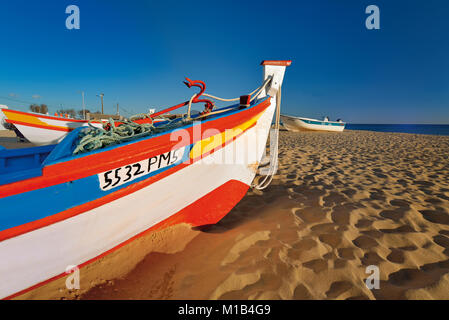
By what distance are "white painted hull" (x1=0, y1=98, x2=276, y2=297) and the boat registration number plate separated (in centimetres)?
13

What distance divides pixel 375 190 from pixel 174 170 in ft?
10.1

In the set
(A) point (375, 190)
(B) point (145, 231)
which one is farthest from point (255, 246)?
(A) point (375, 190)

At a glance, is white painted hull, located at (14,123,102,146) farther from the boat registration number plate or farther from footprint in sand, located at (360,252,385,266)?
footprint in sand, located at (360,252,385,266)

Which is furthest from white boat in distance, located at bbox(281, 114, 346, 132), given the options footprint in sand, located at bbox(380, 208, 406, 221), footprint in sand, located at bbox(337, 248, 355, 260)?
footprint in sand, located at bbox(337, 248, 355, 260)

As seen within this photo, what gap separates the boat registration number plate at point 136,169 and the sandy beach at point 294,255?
693mm

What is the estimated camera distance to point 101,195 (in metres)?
1.35

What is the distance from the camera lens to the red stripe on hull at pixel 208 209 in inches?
73.6

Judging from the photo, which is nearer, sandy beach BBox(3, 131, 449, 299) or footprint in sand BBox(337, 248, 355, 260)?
sandy beach BBox(3, 131, 449, 299)

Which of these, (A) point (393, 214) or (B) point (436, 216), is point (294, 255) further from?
(B) point (436, 216)

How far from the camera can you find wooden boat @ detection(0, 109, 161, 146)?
6758 millimetres

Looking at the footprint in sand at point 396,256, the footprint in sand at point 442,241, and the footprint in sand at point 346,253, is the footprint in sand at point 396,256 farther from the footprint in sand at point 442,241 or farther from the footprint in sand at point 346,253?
the footprint in sand at point 442,241

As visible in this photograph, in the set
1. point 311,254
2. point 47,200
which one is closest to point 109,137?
point 47,200

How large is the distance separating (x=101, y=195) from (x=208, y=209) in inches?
46.1
